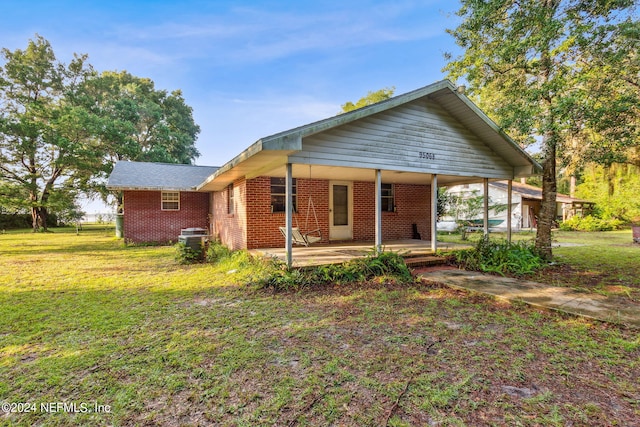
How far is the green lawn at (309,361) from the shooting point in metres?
2.24

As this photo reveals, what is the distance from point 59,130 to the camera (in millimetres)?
20188

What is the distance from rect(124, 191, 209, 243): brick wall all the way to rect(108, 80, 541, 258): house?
4 centimetres

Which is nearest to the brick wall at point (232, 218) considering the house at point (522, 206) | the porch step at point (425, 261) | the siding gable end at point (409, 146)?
the siding gable end at point (409, 146)

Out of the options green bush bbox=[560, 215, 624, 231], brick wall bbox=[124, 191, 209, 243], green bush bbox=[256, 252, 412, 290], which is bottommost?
green bush bbox=[256, 252, 412, 290]

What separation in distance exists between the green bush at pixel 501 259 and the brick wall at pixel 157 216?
466 inches

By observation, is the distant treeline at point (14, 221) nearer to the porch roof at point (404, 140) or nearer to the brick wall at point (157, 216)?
the brick wall at point (157, 216)

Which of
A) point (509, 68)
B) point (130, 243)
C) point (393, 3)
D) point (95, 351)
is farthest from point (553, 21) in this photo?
point (130, 243)

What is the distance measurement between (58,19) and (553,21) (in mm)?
12492

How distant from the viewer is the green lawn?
7.35 ft

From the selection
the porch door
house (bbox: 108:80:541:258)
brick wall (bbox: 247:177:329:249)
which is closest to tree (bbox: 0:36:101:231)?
house (bbox: 108:80:541:258)

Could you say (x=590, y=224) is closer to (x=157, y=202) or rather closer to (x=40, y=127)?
(x=157, y=202)

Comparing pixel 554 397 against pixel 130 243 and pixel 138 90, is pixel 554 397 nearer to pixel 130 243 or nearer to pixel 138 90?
pixel 130 243

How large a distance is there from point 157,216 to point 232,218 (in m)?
5.73

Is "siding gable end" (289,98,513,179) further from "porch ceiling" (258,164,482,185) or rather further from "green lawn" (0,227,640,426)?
"green lawn" (0,227,640,426)
